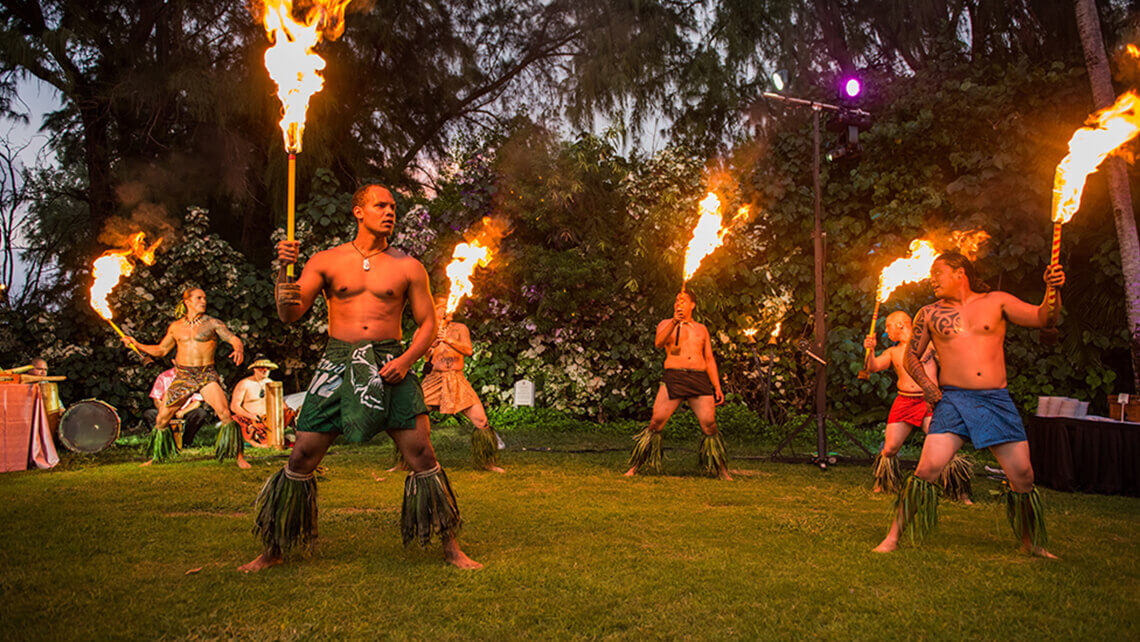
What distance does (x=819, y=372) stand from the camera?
8.66 m

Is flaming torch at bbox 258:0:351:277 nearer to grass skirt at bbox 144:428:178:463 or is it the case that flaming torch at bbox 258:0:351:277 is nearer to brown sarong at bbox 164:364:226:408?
brown sarong at bbox 164:364:226:408

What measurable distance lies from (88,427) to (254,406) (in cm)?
201

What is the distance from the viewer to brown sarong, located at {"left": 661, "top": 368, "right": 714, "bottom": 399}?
26.3 feet

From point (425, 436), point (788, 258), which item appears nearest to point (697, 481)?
point (425, 436)

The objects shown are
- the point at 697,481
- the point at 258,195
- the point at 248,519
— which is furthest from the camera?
the point at 258,195

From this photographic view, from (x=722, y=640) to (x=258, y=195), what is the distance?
13.6 m

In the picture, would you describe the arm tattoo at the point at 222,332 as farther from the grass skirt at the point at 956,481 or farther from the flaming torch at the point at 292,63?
the grass skirt at the point at 956,481

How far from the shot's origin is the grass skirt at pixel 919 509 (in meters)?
4.70

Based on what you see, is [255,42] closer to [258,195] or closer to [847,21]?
[258,195]

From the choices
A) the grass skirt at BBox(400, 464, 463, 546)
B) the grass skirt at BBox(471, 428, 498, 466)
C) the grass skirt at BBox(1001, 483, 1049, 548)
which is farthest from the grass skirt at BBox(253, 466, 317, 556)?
the grass skirt at BBox(1001, 483, 1049, 548)

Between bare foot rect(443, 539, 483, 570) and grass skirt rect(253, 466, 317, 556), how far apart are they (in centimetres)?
76

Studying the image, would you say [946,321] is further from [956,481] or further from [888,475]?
[888,475]

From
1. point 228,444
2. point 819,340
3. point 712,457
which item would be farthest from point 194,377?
point 819,340

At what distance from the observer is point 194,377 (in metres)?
8.33
